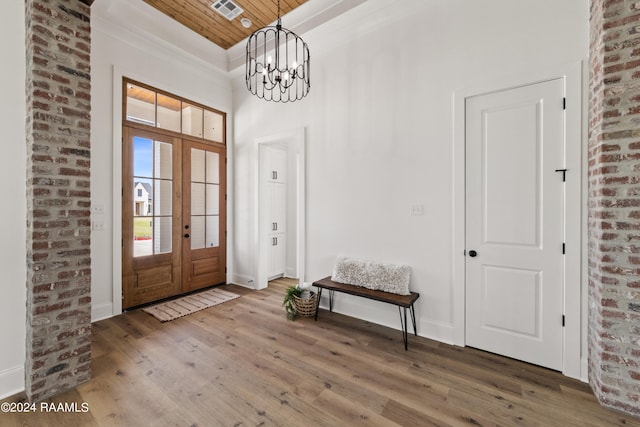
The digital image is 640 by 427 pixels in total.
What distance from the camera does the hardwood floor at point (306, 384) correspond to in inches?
67.4

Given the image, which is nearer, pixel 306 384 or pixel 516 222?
pixel 306 384

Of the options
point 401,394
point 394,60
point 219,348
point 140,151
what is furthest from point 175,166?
point 401,394

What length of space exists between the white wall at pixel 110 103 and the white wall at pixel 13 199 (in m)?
1.24

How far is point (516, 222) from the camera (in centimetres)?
234

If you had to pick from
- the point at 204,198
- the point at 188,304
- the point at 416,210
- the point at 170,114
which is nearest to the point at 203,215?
the point at 204,198

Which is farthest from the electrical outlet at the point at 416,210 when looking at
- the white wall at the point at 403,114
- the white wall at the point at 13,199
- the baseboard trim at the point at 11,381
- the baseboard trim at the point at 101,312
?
the baseboard trim at the point at 101,312

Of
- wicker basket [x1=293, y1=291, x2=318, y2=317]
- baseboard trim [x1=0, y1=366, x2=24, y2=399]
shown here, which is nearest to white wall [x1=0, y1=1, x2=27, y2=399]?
baseboard trim [x1=0, y1=366, x2=24, y2=399]

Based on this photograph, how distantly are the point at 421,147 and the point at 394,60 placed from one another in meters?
1.05

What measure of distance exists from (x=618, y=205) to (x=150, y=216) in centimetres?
473

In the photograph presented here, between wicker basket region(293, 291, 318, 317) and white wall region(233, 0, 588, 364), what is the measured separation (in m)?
0.34

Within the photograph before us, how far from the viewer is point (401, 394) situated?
1.93 meters

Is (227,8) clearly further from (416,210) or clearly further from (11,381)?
(11,381)

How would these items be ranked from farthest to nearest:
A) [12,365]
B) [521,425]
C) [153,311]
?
[153,311]
[12,365]
[521,425]

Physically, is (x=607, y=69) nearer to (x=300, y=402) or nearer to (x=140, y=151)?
(x=300, y=402)
